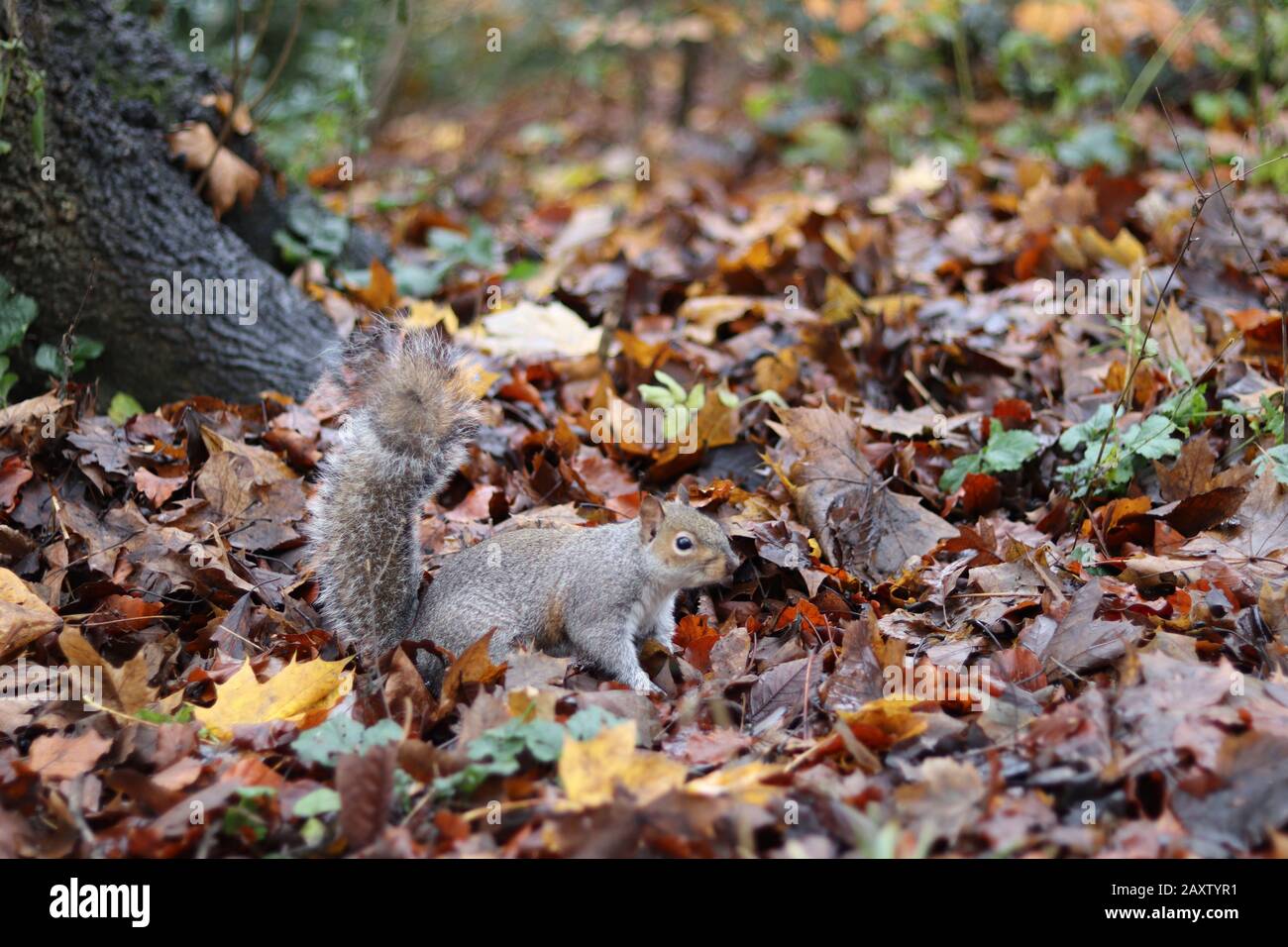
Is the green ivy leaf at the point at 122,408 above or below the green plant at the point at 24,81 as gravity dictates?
below

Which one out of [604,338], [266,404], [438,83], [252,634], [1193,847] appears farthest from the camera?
[438,83]

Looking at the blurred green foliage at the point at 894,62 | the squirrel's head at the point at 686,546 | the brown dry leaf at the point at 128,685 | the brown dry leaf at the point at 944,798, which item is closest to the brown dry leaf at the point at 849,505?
the squirrel's head at the point at 686,546

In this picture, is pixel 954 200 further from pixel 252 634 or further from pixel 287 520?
pixel 252 634

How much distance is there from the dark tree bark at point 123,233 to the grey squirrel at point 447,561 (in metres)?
1.42

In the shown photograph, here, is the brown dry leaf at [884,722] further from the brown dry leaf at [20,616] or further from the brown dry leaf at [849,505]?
the brown dry leaf at [20,616]

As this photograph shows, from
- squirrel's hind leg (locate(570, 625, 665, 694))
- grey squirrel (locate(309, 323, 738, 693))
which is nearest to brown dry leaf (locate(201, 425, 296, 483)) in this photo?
grey squirrel (locate(309, 323, 738, 693))

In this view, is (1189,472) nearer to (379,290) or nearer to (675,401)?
(675,401)

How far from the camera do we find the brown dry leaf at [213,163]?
490 cm

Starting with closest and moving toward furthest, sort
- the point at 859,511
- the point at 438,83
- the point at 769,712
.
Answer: the point at 769,712
the point at 859,511
the point at 438,83

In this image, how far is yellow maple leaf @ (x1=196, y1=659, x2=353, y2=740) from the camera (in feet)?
9.46

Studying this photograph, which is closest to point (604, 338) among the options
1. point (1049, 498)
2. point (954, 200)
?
point (1049, 498)

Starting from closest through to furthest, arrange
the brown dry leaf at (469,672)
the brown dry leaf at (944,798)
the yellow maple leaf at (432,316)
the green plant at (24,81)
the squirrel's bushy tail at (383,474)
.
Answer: the brown dry leaf at (944,798) → the brown dry leaf at (469,672) → the squirrel's bushy tail at (383,474) → the green plant at (24,81) → the yellow maple leaf at (432,316)

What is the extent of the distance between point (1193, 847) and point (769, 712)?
3.40 feet
